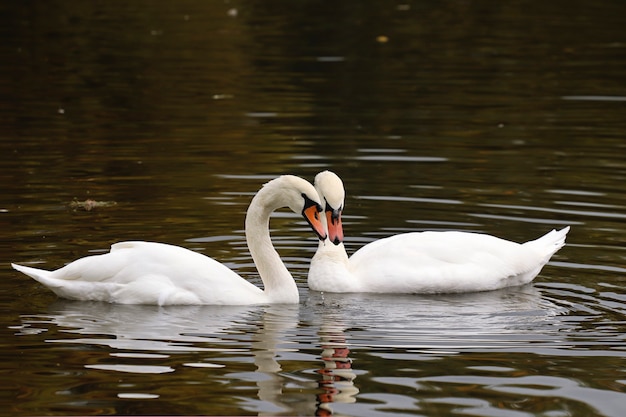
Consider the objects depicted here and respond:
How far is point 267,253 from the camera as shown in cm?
1061

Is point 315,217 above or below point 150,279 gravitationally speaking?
above

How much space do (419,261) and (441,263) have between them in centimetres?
18

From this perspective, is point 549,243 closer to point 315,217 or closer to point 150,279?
point 315,217

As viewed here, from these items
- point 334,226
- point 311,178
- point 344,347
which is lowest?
point 344,347

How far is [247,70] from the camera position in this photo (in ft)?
86.1

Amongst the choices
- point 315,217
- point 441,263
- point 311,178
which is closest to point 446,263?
point 441,263

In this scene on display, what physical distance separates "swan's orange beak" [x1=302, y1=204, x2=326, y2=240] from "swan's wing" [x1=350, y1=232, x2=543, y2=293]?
0.75 metres

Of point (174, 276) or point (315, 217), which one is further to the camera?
point (315, 217)

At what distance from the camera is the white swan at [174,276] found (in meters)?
10.3

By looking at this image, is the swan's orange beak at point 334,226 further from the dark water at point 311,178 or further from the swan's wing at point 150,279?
the swan's wing at point 150,279

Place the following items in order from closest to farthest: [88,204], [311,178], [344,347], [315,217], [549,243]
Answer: [344,347] → [315,217] → [549,243] → [88,204] → [311,178]

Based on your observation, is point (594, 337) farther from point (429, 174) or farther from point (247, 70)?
point (247, 70)

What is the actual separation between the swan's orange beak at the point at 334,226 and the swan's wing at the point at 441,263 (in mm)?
464

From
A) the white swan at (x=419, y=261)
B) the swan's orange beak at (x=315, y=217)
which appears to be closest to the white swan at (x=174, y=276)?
the swan's orange beak at (x=315, y=217)
